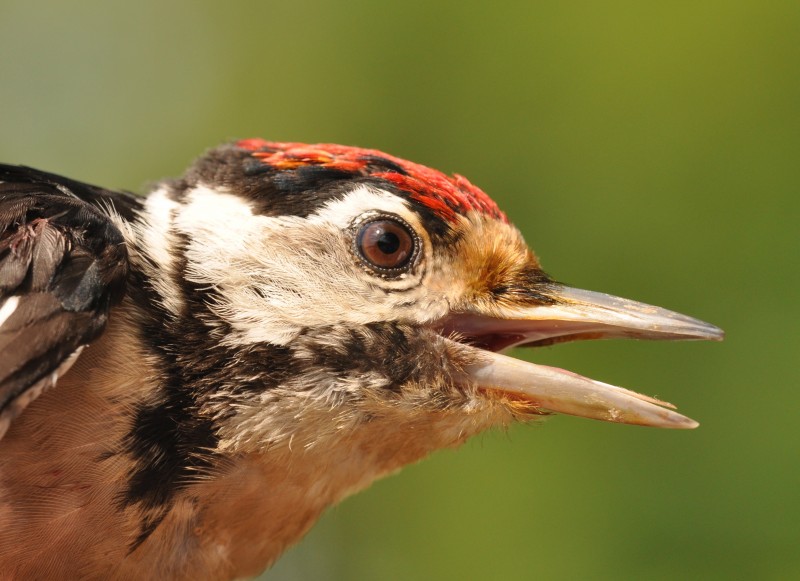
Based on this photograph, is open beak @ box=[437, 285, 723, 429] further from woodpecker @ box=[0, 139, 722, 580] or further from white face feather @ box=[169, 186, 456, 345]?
white face feather @ box=[169, 186, 456, 345]

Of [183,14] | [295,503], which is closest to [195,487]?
[295,503]

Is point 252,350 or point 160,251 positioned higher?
point 160,251

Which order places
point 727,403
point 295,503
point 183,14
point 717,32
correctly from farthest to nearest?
point 183,14, point 717,32, point 727,403, point 295,503

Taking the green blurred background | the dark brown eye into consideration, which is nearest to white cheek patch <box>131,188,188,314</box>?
the dark brown eye

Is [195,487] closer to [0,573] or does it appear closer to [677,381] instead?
Result: [0,573]

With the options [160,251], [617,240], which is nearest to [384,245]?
[160,251]

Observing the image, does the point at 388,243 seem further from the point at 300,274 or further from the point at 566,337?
the point at 566,337

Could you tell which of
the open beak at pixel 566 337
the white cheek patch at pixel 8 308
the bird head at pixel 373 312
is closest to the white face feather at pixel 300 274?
the bird head at pixel 373 312
